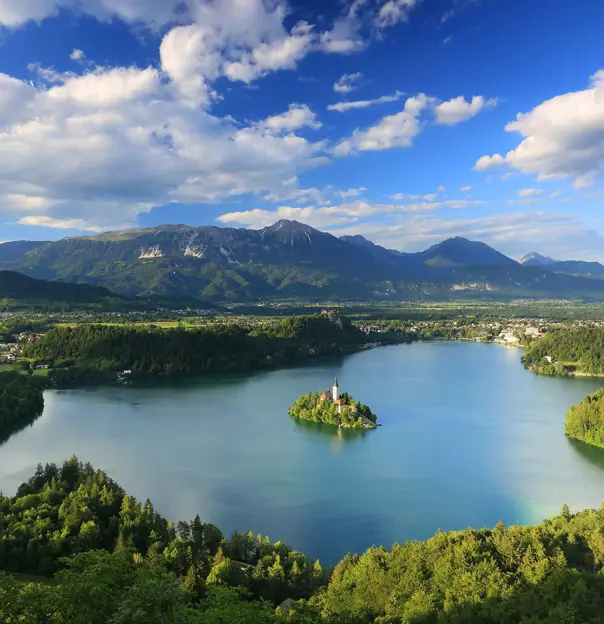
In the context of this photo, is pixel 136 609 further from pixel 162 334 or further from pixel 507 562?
pixel 162 334

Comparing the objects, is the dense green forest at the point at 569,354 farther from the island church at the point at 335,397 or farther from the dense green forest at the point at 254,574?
the dense green forest at the point at 254,574

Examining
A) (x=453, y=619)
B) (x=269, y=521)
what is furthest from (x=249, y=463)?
(x=453, y=619)

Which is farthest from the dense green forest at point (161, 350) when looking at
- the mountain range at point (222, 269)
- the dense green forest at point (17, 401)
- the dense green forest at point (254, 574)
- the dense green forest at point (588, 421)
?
the mountain range at point (222, 269)

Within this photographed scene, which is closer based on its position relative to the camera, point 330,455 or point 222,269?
point 330,455

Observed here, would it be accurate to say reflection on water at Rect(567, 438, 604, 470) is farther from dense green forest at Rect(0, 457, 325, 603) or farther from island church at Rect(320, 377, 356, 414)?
dense green forest at Rect(0, 457, 325, 603)

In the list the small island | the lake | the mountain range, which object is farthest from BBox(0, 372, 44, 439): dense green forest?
the mountain range

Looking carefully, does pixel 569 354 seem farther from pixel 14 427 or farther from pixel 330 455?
pixel 14 427

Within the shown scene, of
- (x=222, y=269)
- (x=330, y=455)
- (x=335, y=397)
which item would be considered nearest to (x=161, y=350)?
(x=335, y=397)

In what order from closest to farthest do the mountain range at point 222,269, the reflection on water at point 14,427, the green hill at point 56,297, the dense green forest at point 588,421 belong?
1. the dense green forest at point 588,421
2. the reflection on water at point 14,427
3. the green hill at point 56,297
4. the mountain range at point 222,269
